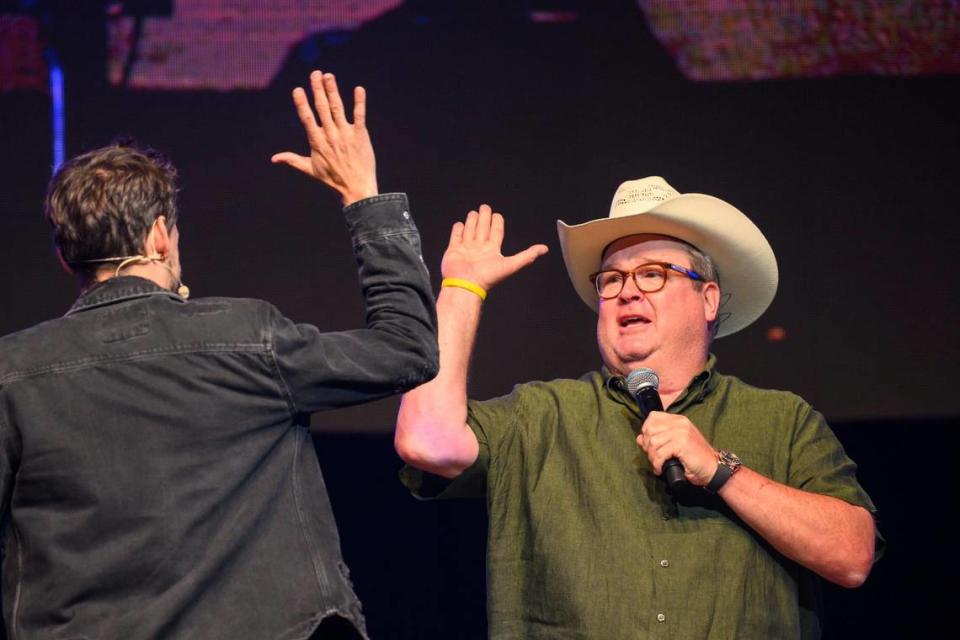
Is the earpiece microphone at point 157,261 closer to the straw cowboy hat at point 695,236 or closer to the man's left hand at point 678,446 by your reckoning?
the man's left hand at point 678,446

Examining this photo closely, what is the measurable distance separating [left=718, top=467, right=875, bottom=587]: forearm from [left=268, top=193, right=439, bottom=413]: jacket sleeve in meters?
0.92

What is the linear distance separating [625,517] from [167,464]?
3.90ft

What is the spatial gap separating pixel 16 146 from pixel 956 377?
296 cm

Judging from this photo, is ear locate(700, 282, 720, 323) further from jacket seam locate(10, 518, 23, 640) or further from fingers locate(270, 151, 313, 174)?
jacket seam locate(10, 518, 23, 640)

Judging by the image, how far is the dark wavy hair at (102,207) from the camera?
1.84m

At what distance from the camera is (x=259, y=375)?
182 cm

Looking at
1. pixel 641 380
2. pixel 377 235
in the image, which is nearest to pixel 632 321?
pixel 641 380

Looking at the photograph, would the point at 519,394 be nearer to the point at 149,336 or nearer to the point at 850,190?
the point at 149,336

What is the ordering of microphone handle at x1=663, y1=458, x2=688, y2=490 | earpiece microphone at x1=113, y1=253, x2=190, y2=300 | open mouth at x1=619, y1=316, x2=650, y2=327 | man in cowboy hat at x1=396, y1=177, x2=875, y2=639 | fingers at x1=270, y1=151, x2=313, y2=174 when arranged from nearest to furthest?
earpiece microphone at x1=113, y1=253, x2=190, y2=300 → fingers at x1=270, y1=151, x2=313, y2=174 → microphone handle at x1=663, y1=458, x2=688, y2=490 → man in cowboy hat at x1=396, y1=177, x2=875, y2=639 → open mouth at x1=619, y1=316, x2=650, y2=327

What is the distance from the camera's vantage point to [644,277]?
291 centimetres

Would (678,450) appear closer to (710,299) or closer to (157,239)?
(710,299)

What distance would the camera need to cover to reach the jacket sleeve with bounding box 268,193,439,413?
6.04 feet

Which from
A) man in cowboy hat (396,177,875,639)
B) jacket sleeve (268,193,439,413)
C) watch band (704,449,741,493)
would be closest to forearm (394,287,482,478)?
man in cowboy hat (396,177,875,639)

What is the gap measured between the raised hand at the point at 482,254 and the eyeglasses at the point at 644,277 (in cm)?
23
